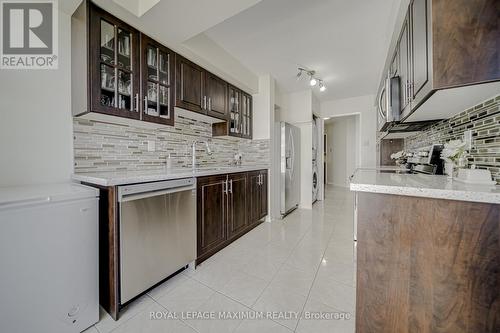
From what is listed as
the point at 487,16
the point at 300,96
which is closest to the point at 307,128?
the point at 300,96

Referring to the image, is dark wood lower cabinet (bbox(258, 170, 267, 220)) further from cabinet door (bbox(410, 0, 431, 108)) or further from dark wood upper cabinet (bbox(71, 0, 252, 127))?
cabinet door (bbox(410, 0, 431, 108))

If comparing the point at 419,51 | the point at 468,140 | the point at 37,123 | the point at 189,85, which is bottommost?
the point at 468,140

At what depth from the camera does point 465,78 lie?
86 centimetres

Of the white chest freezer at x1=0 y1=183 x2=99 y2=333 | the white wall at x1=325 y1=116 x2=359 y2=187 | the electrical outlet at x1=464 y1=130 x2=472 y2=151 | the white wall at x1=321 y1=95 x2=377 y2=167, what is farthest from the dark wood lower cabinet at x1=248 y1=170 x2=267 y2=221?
the white wall at x1=325 y1=116 x2=359 y2=187

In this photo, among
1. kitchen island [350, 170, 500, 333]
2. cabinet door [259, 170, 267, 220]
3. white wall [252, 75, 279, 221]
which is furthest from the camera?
white wall [252, 75, 279, 221]

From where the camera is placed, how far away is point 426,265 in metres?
0.85

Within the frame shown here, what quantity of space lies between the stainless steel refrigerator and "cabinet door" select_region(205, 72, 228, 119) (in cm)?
111

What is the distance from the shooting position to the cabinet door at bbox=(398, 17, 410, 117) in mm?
1415

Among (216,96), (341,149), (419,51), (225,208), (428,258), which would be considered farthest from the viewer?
(341,149)

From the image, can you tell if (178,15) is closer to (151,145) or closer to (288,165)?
(151,145)

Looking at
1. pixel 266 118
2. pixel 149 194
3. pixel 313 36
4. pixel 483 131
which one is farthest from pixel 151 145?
pixel 483 131

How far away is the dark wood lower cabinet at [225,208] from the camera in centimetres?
190

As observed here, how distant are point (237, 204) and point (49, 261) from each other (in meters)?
1.66

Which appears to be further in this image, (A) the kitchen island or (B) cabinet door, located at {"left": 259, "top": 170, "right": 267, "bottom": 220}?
(B) cabinet door, located at {"left": 259, "top": 170, "right": 267, "bottom": 220}
